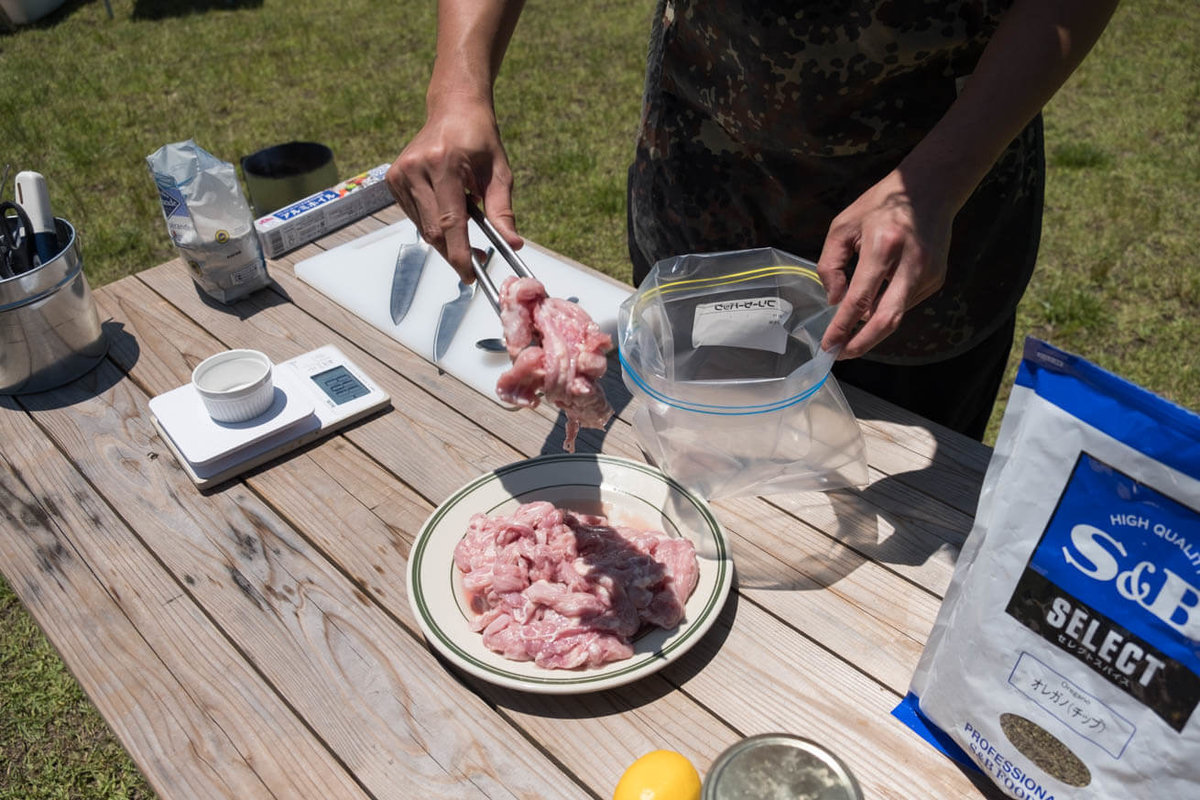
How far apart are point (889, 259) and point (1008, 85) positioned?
13.3 inches

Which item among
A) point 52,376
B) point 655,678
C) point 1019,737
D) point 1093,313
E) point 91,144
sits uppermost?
point 1019,737

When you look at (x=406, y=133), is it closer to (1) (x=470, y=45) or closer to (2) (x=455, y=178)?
(1) (x=470, y=45)

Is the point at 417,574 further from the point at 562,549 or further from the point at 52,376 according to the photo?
the point at 52,376

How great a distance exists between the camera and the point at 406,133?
5.51m

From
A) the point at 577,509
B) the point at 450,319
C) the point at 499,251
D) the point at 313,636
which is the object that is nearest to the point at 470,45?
the point at 499,251

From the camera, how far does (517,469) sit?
65.9 inches

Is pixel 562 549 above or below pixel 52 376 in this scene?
above

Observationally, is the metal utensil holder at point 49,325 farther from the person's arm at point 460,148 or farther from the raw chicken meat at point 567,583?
the raw chicken meat at point 567,583

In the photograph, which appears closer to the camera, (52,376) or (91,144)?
(52,376)

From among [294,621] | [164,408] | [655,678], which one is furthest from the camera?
[164,408]

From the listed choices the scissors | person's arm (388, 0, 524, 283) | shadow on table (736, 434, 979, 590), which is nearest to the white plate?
shadow on table (736, 434, 979, 590)

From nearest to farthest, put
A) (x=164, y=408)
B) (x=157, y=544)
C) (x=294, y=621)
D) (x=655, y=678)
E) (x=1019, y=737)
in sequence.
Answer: (x=1019, y=737)
(x=655, y=678)
(x=294, y=621)
(x=157, y=544)
(x=164, y=408)

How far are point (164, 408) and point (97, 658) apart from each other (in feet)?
2.00

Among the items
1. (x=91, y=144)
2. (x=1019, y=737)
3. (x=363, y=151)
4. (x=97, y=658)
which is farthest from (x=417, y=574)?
(x=91, y=144)
